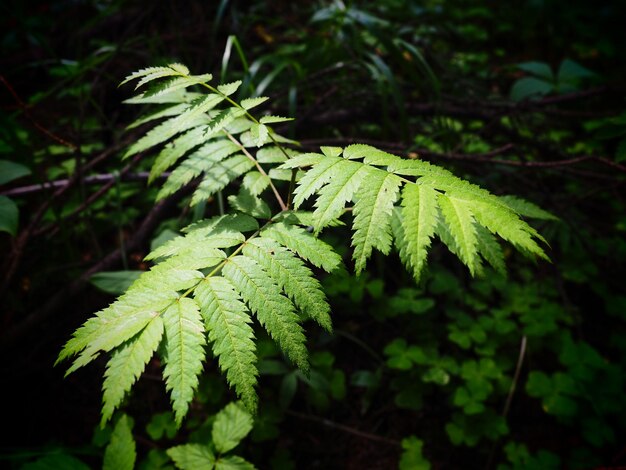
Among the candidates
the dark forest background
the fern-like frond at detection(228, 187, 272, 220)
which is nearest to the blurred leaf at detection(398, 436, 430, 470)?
the dark forest background

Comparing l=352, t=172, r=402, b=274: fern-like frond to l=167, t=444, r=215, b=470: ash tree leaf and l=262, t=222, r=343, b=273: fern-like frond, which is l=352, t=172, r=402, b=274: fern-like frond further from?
l=167, t=444, r=215, b=470: ash tree leaf

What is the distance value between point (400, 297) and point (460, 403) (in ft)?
2.19

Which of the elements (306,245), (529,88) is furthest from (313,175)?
(529,88)

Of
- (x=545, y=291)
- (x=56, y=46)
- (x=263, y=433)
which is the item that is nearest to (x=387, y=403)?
(x=263, y=433)

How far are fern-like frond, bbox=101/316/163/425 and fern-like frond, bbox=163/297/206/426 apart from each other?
32 mm

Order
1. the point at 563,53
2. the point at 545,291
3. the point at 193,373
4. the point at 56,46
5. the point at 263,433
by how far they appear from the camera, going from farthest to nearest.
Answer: the point at 563,53, the point at 56,46, the point at 545,291, the point at 263,433, the point at 193,373

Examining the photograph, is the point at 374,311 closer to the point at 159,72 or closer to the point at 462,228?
the point at 462,228

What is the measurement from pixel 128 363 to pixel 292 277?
443mm

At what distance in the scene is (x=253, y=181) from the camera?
1279 millimetres

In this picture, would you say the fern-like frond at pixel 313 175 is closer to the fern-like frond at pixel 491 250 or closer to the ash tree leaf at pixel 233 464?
the fern-like frond at pixel 491 250

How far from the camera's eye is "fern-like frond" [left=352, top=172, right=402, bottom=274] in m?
0.87

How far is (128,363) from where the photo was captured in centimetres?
82

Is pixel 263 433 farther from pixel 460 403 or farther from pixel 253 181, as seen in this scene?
pixel 253 181

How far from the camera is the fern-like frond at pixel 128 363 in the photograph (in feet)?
2.55
